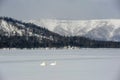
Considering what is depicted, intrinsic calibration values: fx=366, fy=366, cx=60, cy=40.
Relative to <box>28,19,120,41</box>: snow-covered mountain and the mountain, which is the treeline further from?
<box>28,19,120,41</box>: snow-covered mountain

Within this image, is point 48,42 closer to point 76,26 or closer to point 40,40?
point 40,40

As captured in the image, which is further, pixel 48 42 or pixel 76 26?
pixel 48 42

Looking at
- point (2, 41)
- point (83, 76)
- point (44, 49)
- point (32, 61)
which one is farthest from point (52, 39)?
point (83, 76)

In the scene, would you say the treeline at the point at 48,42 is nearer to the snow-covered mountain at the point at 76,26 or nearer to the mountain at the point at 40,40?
the mountain at the point at 40,40

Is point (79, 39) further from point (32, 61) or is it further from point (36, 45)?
point (32, 61)

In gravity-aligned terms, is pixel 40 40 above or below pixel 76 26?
below

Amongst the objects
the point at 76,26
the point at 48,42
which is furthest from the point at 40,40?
the point at 76,26

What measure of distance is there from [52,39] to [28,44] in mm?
960

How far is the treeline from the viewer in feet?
36.2

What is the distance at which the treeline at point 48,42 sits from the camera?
1102 cm

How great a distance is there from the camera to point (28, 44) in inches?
457

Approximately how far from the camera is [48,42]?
42.3 feet

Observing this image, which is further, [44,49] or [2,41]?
[44,49]

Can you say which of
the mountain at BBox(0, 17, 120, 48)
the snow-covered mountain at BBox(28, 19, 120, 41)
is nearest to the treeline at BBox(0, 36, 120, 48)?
the mountain at BBox(0, 17, 120, 48)
